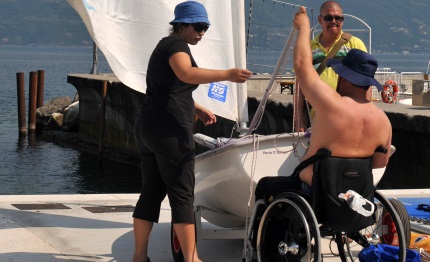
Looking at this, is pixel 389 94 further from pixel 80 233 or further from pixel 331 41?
pixel 80 233

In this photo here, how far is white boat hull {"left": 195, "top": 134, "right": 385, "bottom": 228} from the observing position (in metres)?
6.20

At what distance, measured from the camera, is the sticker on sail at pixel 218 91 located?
7.64 m

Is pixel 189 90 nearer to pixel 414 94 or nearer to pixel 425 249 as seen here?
pixel 425 249

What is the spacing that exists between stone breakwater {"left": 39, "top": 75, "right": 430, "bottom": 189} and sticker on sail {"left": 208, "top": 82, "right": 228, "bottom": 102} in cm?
561

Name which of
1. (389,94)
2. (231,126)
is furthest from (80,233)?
(389,94)

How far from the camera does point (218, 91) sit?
765 centimetres

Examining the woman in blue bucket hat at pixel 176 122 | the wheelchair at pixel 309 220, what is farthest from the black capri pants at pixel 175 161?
the wheelchair at pixel 309 220

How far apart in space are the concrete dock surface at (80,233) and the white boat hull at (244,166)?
1.51 feet

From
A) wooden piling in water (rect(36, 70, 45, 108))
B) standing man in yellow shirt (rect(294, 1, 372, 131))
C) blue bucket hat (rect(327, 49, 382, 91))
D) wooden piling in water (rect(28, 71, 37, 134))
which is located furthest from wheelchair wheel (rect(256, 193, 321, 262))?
wooden piling in water (rect(36, 70, 45, 108))

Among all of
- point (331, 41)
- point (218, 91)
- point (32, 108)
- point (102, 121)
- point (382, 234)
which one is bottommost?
point (32, 108)

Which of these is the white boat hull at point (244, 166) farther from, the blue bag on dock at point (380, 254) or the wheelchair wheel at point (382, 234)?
the blue bag on dock at point (380, 254)

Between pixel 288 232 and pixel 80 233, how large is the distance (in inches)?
95.7

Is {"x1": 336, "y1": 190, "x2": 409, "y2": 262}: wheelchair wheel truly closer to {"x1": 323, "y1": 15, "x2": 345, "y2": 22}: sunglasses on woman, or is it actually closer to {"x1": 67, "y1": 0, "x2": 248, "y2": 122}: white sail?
{"x1": 323, "y1": 15, "x2": 345, "y2": 22}: sunglasses on woman

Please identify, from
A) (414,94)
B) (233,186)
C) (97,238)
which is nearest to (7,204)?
(97,238)
